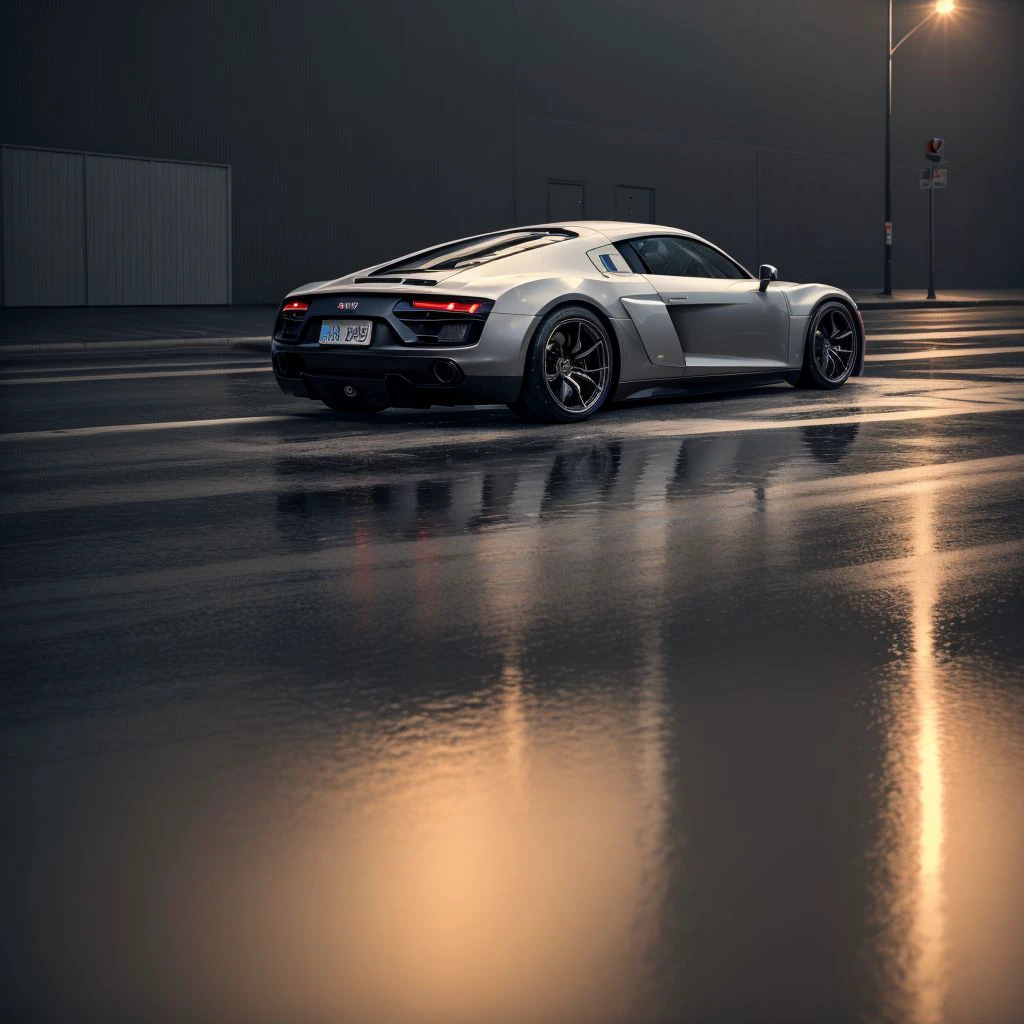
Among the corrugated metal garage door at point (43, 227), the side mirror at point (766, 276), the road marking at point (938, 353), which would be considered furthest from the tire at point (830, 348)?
the corrugated metal garage door at point (43, 227)

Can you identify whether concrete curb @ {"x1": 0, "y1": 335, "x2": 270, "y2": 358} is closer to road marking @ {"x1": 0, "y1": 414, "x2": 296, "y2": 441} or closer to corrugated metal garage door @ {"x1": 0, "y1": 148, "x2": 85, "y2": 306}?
road marking @ {"x1": 0, "y1": 414, "x2": 296, "y2": 441}

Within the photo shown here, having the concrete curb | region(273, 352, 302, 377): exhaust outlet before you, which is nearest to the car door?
region(273, 352, 302, 377): exhaust outlet

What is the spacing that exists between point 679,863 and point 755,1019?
27.3 inches

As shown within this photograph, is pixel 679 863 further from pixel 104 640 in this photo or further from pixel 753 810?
pixel 104 640

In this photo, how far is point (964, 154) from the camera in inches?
2194

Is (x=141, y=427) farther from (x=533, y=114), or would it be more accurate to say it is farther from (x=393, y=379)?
(x=533, y=114)

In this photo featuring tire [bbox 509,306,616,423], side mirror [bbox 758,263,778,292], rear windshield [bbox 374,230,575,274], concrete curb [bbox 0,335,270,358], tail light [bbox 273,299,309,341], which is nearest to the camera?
tire [bbox 509,306,616,423]

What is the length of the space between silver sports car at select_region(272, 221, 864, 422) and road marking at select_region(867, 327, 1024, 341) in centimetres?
994

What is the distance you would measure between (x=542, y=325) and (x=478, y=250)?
1134 mm

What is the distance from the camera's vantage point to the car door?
40.9 feet

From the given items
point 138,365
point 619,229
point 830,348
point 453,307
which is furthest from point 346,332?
point 138,365

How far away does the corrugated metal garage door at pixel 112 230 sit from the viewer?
3052cm

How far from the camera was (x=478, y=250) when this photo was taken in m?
12.2

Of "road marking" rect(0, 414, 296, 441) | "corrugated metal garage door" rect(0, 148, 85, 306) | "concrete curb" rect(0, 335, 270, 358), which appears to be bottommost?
"road marking" rect(0, 414, 296, 441)
